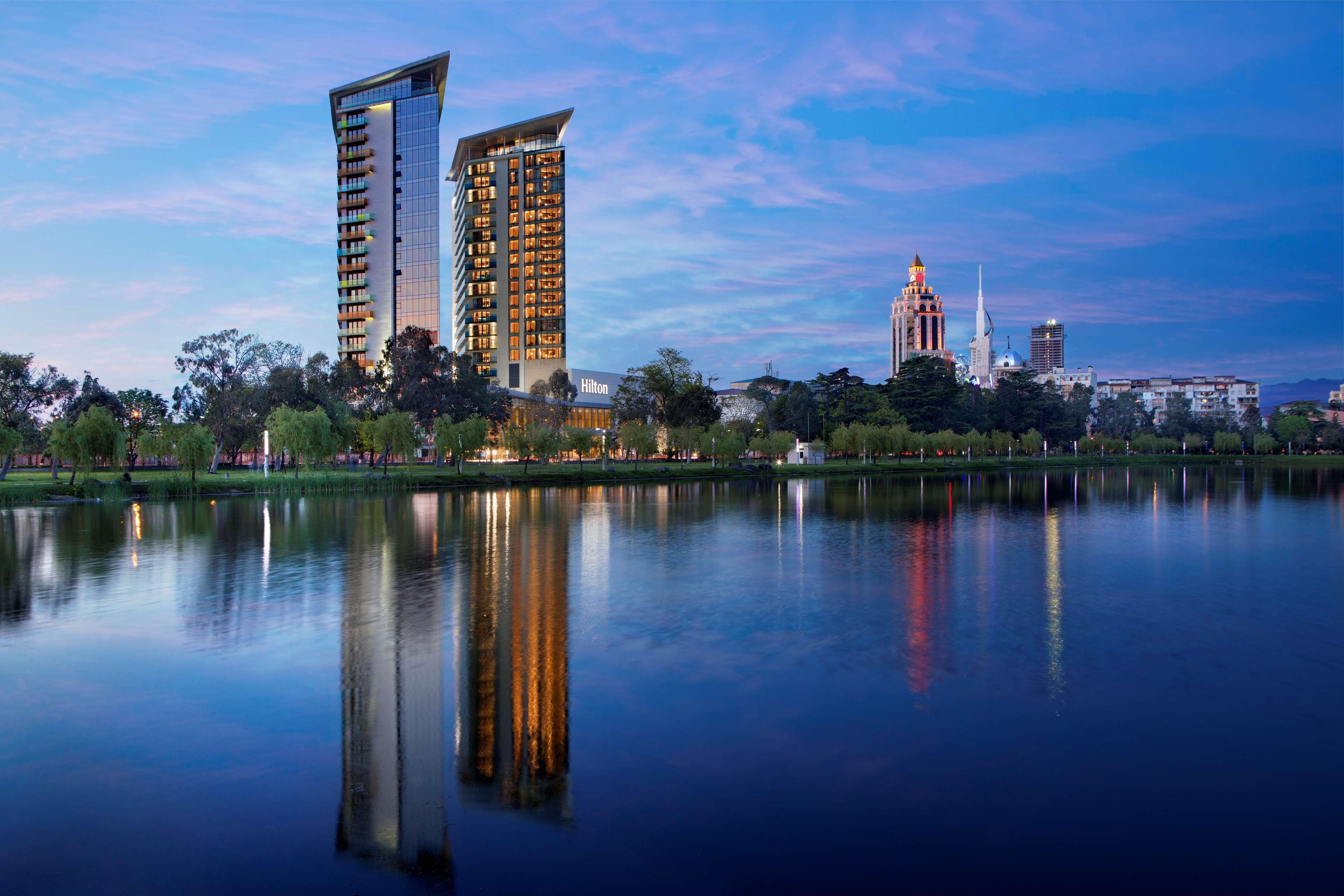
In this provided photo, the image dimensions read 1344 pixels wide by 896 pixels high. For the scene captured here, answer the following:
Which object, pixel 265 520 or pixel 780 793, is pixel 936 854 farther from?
pixel 265 520

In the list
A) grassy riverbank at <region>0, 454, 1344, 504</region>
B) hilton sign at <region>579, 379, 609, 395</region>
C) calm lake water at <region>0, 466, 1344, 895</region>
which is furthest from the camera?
hilton sign at <region>579, 379, 609, 395</region>

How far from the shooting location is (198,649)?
1274 cm

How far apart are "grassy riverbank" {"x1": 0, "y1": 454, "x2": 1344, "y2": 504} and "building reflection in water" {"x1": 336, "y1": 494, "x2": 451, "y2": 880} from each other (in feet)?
132

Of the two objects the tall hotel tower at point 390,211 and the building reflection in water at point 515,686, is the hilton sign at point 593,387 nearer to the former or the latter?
the tall hotel tower at point 390,211

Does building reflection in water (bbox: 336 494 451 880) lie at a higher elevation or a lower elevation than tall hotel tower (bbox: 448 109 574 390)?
lower

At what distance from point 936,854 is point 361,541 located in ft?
76.9

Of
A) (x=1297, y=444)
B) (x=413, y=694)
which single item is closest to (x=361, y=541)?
(x=413, y=694)

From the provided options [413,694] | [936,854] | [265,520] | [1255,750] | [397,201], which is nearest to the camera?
[936,854]

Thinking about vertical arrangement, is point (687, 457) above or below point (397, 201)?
below

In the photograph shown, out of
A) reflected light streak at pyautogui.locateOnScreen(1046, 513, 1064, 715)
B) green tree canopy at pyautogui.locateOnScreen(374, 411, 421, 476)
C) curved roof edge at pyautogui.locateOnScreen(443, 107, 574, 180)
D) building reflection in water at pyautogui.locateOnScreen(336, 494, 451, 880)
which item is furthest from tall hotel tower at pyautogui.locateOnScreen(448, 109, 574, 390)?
building reflection in water at pyautogui.locateOnScreen(336, 494, 451, 880)

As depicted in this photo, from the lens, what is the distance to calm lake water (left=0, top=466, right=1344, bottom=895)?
6.44 metres

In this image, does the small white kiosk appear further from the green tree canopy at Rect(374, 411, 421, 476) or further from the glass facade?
the glass facade

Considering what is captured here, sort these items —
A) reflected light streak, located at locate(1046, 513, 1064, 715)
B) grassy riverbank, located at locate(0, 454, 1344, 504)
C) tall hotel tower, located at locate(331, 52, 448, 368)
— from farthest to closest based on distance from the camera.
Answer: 1. tall hotel tower, located at locate(331, 52, 448, 368)
2. grassy riverbank, located at locate(0, 454, 1344, 504)
3. reflected light streak, located at locate(1046, 513, 1064, 715)

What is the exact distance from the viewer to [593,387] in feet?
522
